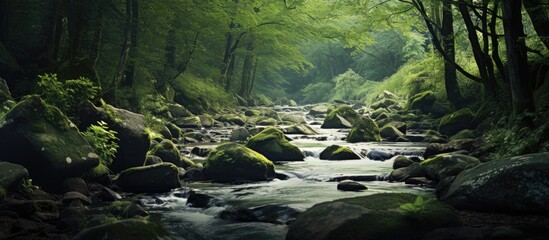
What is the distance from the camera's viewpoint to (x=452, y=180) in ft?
22.0

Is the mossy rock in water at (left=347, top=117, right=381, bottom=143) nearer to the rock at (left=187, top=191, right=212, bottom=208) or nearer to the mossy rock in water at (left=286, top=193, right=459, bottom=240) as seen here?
the rock at (left=187, top=191, right=212, bottom=208)

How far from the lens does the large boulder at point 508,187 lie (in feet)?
17.6

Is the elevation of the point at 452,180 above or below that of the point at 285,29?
below

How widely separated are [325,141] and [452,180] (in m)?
9.84

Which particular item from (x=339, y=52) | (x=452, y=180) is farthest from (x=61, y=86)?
(x=339, y=52)

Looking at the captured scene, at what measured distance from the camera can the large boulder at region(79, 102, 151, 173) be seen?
30.2 ft

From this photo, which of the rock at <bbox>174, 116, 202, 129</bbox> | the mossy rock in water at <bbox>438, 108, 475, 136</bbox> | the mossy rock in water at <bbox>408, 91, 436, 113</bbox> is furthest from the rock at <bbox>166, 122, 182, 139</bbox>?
the mossy rock in water at <bbox>408, 91, 436, 113</bbox>

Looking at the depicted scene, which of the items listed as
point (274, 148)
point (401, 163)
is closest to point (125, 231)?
point (401, 163)

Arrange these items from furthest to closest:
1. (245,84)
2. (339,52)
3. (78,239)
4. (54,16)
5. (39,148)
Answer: (339,52) < (245,84) < (54,16) < (39,148) < (78,239)

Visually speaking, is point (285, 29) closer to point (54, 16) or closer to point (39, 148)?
point (54, 16)

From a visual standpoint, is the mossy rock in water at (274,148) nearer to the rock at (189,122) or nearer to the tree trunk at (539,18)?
the tree trunk at (539,18)

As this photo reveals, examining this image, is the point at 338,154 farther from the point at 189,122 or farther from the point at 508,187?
the point at 189,122

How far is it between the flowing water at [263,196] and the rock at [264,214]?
0.11 m

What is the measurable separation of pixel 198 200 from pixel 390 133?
10662 mm
